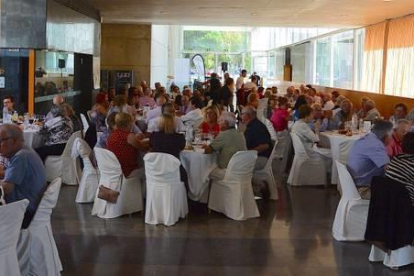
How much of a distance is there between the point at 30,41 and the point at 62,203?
3.75 metres

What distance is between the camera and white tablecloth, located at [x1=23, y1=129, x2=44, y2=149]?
8203 millimetres

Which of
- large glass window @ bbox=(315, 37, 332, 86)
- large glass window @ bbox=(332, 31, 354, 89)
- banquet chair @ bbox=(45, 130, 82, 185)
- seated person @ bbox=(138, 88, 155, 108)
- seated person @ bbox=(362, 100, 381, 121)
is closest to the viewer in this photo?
banquet chair @ bbox=(45, 130, 82, 185)

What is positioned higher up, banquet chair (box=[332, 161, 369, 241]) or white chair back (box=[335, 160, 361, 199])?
white chair back (box=[335, 160, 361, 199])

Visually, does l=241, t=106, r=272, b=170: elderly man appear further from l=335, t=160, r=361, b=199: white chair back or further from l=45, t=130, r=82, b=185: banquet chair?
l=45, t=130, r=82, b=185: banquet chair

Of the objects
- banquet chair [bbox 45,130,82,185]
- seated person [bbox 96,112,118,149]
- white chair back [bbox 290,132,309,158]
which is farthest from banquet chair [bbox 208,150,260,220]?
banquet chair [bbox 45,130,82,185]

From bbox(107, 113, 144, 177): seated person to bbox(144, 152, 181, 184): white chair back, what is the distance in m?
0.43

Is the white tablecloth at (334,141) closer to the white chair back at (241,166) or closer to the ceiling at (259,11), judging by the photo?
the white chair back at (241,166)

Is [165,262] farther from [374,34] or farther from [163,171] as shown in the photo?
[374,34]

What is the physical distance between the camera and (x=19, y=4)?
9891 millimetres

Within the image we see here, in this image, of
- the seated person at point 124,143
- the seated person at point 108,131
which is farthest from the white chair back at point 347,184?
the seated person at point 108,131

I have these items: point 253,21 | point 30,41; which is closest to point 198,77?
point 253,21

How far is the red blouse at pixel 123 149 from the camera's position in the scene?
21.7ft

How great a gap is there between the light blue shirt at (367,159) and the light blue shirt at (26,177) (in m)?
2.92

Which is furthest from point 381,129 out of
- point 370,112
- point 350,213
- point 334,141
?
point 370,112
